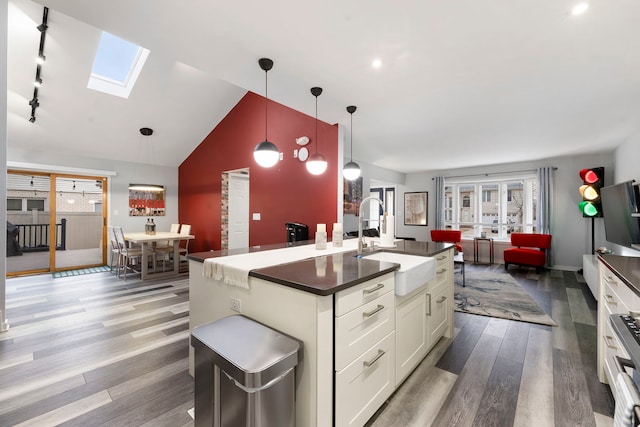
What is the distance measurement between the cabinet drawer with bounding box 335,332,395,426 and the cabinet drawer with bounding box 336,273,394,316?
285mm

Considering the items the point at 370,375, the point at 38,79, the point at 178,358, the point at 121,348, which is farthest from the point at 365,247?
the point at 38,79

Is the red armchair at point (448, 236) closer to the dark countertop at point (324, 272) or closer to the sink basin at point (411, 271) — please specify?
the sink basin at point (411, 271)

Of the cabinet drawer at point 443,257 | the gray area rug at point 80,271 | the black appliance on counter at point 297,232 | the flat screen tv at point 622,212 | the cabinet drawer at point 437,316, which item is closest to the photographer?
the cabinet drawer at point 437,316

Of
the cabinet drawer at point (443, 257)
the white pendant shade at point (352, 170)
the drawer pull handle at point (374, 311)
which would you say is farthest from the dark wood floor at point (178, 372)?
the white pendant shade at point (352, 170)

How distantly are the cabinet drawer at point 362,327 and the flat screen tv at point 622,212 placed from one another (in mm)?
2793

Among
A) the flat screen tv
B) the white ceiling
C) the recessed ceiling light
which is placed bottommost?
the flat screen tv

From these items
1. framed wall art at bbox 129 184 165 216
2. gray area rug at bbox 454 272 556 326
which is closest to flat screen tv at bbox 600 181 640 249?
gray area rug at bbox 454 272 556 326

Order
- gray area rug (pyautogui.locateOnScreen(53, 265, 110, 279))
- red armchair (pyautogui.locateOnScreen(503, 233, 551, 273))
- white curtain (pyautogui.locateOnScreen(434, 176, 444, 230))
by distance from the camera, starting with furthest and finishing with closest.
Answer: white curtain (pyautogui.locateOnScreen(434, 176, 444, 230)) < red armchair (pyautogui.locateOnScreen(503, 233, 551, 273)) < gray area rug (pyautogui.locateOnScreen(53, 265, 110, 279))

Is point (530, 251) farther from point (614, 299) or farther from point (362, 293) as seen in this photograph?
point (362, 293)

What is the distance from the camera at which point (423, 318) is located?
2.12 meters

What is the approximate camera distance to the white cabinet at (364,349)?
4.38 feet

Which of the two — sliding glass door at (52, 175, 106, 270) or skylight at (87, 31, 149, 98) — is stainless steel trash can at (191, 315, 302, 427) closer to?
skylight at (87, 31, 149, 98)

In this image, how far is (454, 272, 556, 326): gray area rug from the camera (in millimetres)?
3172

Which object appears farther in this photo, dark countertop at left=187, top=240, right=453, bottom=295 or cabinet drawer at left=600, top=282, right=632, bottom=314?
cabinet drawer at left=600, top=282, right=632, bottom=314
